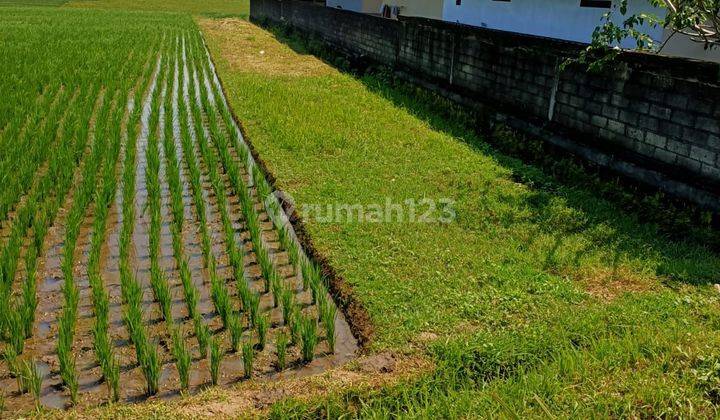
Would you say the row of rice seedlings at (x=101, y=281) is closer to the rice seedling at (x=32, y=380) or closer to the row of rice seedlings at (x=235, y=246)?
the rice seedling at (x=32, y=380)

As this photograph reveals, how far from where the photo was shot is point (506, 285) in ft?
13.3

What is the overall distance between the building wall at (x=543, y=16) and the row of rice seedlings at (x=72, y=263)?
774 centimetres

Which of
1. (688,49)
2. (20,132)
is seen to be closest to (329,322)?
(20,132)

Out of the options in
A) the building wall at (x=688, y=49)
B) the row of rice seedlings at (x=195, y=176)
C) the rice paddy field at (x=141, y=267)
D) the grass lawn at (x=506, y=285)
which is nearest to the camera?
the grass lawn at (x=506, y=285)

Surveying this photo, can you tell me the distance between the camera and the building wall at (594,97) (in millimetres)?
5594

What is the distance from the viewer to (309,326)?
3.39 meters

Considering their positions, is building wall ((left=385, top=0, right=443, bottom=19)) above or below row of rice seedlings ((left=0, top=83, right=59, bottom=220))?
above

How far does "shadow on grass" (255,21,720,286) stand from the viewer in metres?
4.52

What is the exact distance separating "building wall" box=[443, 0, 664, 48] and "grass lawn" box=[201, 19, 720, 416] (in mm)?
4214

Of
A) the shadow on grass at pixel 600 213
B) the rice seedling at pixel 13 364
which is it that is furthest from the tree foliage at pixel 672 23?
the rice seedling at pixel 13 364

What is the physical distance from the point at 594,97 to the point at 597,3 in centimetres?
398

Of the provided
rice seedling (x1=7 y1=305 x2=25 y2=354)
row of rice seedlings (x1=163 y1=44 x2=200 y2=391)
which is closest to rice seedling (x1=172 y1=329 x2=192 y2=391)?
row of rice seedlings (x1=163 y1=44 x2=200 y2=391)

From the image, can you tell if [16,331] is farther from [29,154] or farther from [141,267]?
[29,154]

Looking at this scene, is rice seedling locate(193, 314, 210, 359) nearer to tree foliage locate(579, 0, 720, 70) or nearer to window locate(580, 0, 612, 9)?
tree foliage locate(579, 0, 720, 70)
